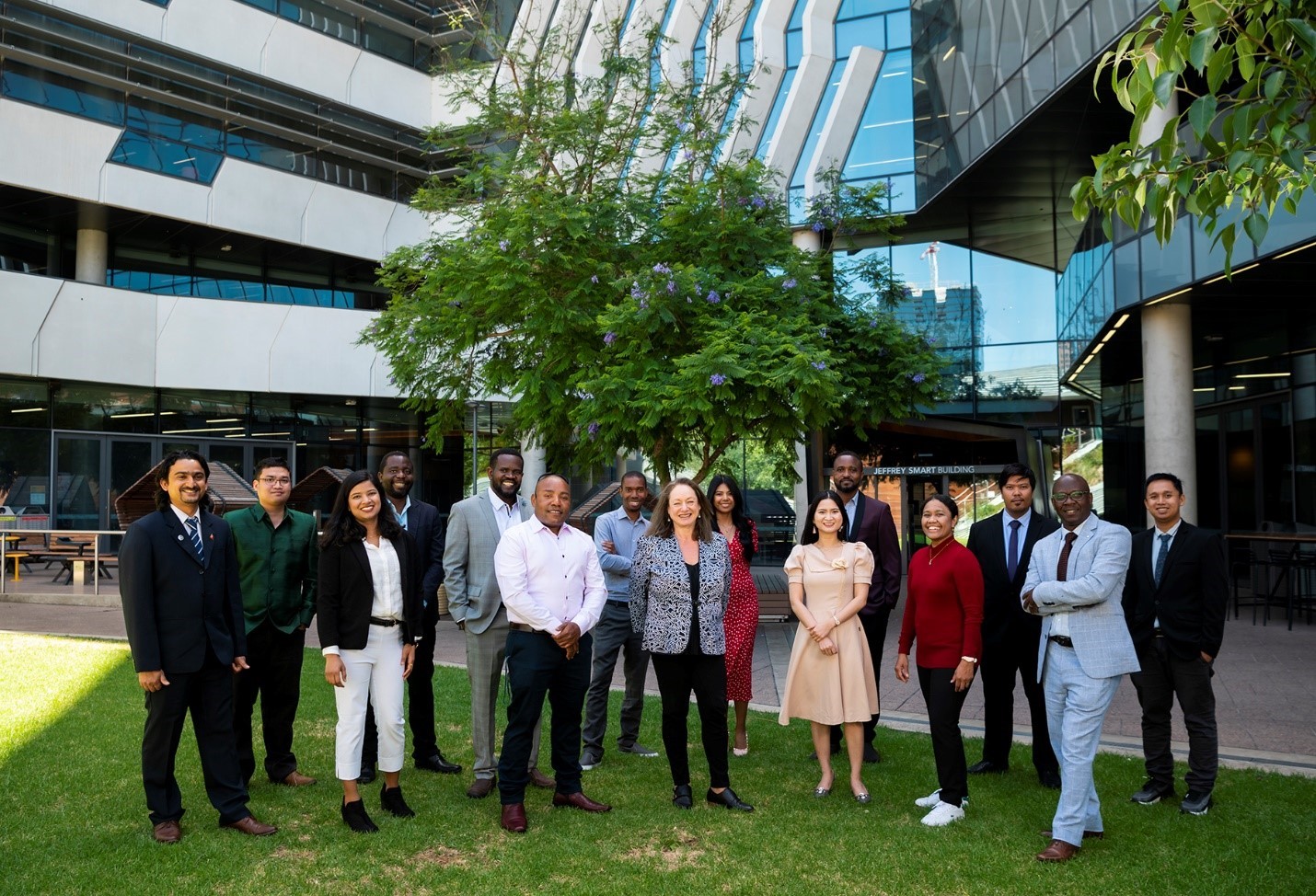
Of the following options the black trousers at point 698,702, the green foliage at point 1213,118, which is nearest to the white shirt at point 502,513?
the black trousers at point 698,702

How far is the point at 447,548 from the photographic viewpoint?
6219 mm

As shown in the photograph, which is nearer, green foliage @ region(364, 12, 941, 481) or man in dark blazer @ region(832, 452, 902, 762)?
man in dark blazer @ region(832, 452, 902, 762)

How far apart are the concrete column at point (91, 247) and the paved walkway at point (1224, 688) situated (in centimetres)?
943

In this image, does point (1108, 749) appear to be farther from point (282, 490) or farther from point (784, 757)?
point (282, 490)

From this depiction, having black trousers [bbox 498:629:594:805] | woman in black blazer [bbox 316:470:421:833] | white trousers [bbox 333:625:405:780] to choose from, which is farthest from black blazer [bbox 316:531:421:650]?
black trousers [bbox 498:629:594:805]

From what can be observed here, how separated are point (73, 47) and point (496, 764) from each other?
21.3 metres

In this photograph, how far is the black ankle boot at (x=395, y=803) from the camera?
224 inches

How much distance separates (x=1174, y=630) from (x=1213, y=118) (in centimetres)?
363

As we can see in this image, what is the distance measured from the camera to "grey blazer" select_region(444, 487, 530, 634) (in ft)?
20.3

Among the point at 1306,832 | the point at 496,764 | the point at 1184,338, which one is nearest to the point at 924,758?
the point at 1306,832

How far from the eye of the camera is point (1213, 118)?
314cm

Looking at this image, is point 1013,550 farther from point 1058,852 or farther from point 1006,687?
point 1058,852

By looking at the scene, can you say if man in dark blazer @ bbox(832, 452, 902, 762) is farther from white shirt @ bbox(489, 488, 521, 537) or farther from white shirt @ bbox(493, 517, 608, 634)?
white shirt @ bbox(489, 488, 521, 537)

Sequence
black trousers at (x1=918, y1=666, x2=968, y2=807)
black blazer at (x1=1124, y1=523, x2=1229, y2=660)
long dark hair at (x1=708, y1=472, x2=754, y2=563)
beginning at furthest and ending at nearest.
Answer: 1. long dark hair at (x1=708, y1=472, x2=754, y2=563)
2. black blazer at (x1=1124, y1=523, x2=1229, y2=660)
3. black trousers at (x1=918, y1=666, x2=968, y2=807)
